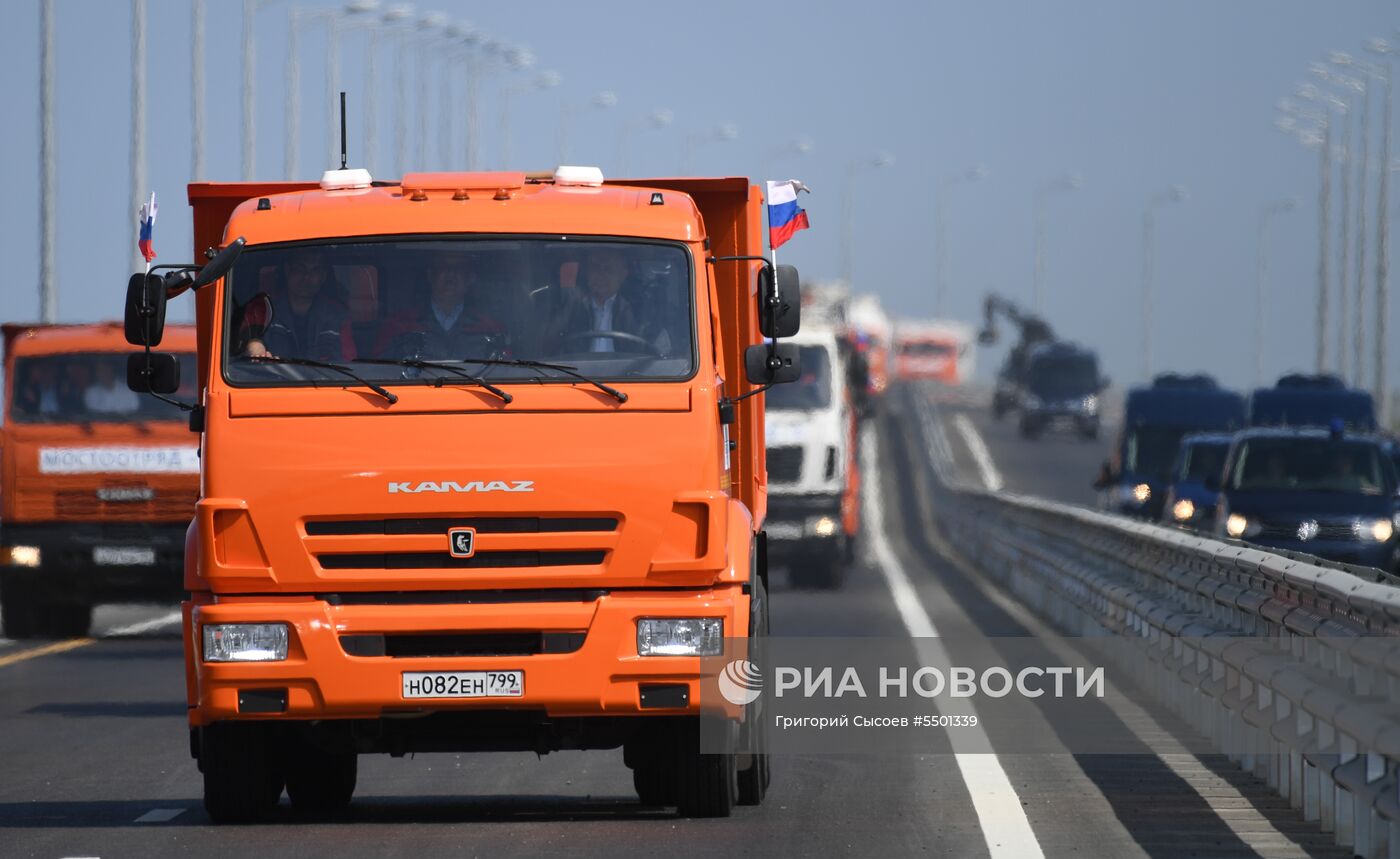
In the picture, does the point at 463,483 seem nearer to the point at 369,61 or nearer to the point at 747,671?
the point at 747,671

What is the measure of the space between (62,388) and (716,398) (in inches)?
523

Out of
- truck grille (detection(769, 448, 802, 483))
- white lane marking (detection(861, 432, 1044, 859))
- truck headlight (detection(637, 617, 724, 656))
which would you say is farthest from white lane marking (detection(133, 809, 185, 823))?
truck grille (detection(769, 448, 802, 483))

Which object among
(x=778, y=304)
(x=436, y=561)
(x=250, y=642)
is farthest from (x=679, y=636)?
(x=250, y=642)

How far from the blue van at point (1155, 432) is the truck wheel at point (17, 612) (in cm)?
1891

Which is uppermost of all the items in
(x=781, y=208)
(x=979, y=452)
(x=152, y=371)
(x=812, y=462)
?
(x=781, y=208)

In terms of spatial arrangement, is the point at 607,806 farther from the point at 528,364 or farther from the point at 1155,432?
the point at 1155,432

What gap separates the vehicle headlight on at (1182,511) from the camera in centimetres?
3384

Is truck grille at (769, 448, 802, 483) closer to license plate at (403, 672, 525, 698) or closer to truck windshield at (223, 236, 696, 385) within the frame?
truck windshield at (223, 236, 696, 385)

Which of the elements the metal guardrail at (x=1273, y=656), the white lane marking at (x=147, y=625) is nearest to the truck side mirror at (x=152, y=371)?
the metal guardrail at (x=1273, y=656)

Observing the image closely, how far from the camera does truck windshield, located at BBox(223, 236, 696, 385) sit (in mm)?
11008

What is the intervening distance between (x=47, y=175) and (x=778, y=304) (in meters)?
31.8

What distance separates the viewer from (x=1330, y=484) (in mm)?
28281

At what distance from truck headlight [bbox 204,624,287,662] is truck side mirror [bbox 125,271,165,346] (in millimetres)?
1166

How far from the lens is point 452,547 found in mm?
10648
